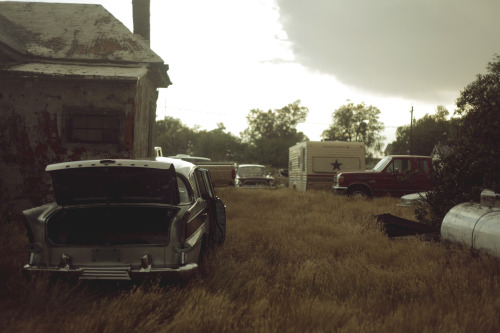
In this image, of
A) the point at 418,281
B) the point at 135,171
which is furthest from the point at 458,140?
the point at 135,171

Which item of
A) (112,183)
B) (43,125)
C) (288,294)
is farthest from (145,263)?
(43,125)

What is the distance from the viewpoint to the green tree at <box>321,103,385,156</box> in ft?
273

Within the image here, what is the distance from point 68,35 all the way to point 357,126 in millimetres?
75636

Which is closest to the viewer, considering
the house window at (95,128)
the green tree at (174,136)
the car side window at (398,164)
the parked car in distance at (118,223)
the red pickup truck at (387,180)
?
the parked car in distance at (118,223)

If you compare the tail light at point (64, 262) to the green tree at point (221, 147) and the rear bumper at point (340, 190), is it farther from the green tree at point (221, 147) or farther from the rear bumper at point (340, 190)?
the green tree at point (221, 147)

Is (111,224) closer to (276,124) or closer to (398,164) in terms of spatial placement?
(398,164)

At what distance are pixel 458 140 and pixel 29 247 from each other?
8288mm

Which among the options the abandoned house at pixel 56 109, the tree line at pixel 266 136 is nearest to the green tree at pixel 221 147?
the tree line at pixel 266 136

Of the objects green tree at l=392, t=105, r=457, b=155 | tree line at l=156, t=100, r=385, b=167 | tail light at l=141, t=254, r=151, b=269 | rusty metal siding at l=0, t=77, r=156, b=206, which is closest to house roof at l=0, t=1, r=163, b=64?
rusty metal siding at l=0, t=77, r=156, b=206

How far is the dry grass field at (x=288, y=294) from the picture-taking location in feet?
12.2

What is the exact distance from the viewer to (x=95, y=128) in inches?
439

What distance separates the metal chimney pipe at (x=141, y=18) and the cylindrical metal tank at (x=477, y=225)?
473 inches

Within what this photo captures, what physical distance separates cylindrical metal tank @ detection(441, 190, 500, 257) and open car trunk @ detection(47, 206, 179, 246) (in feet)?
14.2

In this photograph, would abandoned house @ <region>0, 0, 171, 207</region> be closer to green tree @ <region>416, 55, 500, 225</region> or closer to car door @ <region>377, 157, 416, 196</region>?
green tree @ <region>416, 55, 500, 225</region>
